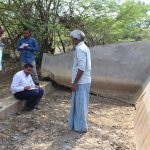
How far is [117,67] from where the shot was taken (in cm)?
1011

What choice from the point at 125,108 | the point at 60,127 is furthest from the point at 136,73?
the point at 60,127

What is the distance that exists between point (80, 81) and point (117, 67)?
3446 millimetres

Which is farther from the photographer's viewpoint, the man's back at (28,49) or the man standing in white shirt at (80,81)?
the man's back at (28,49)

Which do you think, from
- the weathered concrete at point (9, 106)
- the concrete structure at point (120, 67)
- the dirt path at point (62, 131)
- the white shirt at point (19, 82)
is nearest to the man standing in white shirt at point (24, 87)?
the white shirt at point (19, 82)

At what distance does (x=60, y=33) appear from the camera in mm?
11023

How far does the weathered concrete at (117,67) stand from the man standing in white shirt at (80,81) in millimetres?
3214

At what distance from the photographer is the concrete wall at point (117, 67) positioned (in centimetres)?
1003

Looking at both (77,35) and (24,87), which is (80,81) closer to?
(77,35)

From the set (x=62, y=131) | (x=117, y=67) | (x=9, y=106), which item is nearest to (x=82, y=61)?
(x=62, y=131)

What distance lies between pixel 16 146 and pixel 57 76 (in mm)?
4345

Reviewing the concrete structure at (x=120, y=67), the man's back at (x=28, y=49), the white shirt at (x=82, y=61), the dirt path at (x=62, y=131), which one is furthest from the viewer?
the concrete structure at (x=120, y=67)

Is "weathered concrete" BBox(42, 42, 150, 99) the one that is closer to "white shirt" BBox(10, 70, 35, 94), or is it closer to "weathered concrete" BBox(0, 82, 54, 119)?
"weathered concrete" BBox(0, 82, 54, 119)

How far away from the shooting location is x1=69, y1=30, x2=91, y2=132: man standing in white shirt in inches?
263

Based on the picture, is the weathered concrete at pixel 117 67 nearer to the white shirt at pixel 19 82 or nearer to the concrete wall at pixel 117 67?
the concrete wall at pixel 117 67
